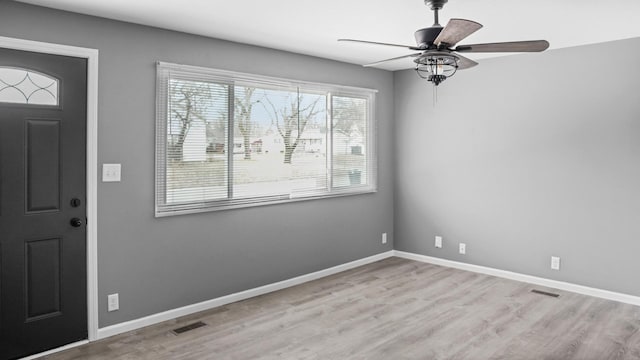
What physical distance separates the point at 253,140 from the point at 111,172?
1.38 m

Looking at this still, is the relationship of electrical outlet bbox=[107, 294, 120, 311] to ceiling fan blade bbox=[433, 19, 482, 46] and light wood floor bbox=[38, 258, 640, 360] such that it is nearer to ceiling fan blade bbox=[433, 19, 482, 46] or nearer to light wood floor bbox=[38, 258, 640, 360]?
light wood floor bbox=[38, 258, 640, 360]

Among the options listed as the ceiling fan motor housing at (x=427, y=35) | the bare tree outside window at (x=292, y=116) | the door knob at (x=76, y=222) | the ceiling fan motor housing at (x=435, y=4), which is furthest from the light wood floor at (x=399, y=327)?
the ceiling fan motor housing at (x=435, y=4)

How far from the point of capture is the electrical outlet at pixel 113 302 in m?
3.50

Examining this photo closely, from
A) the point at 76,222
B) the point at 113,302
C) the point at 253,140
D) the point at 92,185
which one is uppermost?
the point at 253,140

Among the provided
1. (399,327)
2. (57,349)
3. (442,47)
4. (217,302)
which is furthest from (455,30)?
(57,349)

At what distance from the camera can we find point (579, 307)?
4160 mm

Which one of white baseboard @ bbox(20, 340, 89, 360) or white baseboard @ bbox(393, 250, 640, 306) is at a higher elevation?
white baseboard @ bbox(393, 250, 640, 306)

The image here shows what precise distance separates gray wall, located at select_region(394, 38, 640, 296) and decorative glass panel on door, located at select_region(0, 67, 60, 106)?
4.05 meters

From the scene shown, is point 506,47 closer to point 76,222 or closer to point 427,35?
point 427,35

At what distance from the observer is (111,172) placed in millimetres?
3479

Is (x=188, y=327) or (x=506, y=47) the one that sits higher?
(x=506, y=47)

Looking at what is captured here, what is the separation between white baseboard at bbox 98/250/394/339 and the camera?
3547 mm

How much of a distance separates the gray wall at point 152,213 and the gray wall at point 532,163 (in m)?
1.56

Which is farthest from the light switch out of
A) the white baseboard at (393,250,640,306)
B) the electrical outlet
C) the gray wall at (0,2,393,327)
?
the white baseboard at (393,250,640,306)
